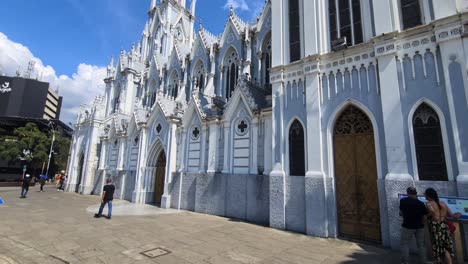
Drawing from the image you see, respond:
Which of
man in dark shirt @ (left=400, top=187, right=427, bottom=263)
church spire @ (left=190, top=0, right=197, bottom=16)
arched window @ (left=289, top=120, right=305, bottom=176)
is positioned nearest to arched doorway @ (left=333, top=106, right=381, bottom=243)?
arched window @ (left=289, top=120, right=305, bottom=176)

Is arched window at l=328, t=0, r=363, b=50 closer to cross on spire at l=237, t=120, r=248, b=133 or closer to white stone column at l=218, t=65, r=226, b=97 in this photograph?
cross on spire at l=237, t=120, r=248, b=133

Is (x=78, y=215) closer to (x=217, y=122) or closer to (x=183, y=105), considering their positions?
(x=217, y=122)

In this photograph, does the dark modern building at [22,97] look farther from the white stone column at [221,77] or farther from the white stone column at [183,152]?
the white stone column at [183,152]

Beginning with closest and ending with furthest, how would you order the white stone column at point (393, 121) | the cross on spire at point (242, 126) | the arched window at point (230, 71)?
the white stone column at point (393, 121) < the cross on spire at point (242, 126) < the arched window at point (230, 71)

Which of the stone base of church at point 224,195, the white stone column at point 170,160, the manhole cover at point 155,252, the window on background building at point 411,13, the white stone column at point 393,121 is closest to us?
the manhole cover at point 155,252

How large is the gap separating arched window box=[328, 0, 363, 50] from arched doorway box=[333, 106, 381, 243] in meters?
2.85

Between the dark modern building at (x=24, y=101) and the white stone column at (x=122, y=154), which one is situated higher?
the dark modern building at (x=24, y=101)

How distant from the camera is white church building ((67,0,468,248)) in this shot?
25.7 feet

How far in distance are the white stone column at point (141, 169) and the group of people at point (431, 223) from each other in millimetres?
17277

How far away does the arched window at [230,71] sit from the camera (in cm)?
1942

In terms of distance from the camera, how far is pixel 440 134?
774 cm

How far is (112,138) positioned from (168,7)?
66.6 ft

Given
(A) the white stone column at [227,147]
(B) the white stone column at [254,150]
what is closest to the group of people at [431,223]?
(B) the white stone column at [254,150]

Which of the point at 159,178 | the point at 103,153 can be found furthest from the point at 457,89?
the point at 103,153
